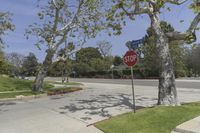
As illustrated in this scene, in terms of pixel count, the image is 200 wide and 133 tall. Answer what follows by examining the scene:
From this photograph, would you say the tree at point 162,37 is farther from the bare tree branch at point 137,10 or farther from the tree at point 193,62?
the tree at point 193,62

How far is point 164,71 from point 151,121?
3652 mm

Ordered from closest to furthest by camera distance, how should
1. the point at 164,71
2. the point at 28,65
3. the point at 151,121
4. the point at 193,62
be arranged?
1. the point at 151,121
2. the point at 164,71
3. the point at 193,62
4. the point at 28,65

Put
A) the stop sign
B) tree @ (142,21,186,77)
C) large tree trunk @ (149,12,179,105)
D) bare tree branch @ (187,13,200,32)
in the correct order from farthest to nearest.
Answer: tree @ (142,21,186,77)
large tree trunk @ (149,12,179,105)
bare tree branch @ (187,13,200,32)
the stop sign

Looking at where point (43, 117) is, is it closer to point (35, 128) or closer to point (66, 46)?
point (35, 128)

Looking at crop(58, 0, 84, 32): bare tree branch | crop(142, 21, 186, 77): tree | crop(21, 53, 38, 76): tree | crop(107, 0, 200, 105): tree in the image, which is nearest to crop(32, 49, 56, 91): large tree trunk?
crop(58, 0, 84, 32): bare tree branch

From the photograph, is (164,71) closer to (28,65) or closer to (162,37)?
(162,37)

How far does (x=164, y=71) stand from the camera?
43.5 feet

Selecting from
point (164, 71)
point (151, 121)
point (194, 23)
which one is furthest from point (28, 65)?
point (151, 121)

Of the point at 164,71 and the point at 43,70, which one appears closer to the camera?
the point at 164,71

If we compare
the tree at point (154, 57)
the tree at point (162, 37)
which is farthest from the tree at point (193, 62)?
the tree at point (162, 37)

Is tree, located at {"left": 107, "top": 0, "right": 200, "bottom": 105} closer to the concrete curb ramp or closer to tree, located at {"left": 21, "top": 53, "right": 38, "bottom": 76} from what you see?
the concrete curb ramp

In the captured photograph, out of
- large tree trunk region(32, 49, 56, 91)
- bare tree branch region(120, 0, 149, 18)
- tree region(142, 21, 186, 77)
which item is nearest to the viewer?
bare tree branch region(120, 0, 149, 18)

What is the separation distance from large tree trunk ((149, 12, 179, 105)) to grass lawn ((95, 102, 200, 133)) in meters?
1.27

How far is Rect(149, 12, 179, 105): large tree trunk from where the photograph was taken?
12938 millimetres
